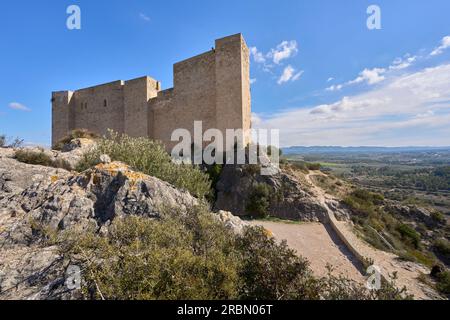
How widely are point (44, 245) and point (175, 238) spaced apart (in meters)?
2.10

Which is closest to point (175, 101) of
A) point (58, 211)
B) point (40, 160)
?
point (40, 160)

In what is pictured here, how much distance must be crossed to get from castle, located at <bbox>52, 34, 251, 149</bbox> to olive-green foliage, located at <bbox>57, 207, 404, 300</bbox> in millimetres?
11187

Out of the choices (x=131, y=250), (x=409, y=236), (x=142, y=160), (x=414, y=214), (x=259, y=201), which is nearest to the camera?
(x=131, y=250)

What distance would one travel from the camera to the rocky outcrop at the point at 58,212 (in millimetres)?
2717

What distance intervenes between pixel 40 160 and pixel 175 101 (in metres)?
10.1

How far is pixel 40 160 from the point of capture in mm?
8180

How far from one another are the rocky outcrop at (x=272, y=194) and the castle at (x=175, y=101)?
7.48 feet

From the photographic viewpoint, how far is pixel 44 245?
11.5ft

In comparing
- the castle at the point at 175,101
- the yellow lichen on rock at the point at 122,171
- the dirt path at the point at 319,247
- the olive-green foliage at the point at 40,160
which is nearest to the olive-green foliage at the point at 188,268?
the yellow lichen on rock at the point at 122,171

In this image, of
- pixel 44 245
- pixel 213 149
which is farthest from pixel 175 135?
pixel 44 245

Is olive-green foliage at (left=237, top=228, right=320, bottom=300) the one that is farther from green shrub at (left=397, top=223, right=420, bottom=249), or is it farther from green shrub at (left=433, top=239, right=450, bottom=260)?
green shrub at (left=433, top=239, right=450, bottom=260)

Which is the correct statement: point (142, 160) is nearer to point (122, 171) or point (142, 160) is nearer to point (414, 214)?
point (122, 171)

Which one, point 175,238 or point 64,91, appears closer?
point 175,238
